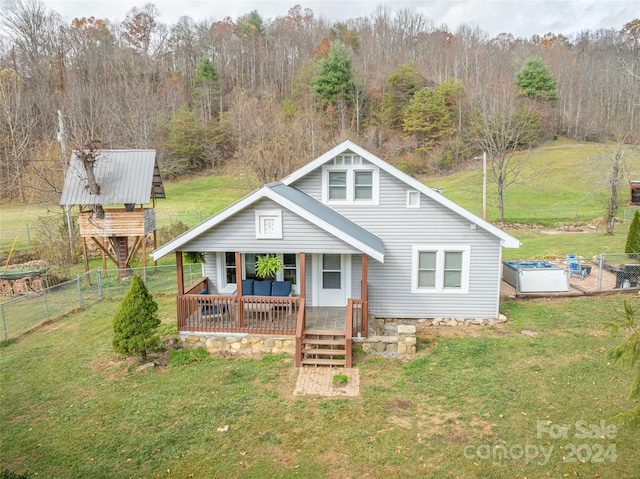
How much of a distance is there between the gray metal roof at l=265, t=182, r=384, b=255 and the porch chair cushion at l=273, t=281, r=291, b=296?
2.45m

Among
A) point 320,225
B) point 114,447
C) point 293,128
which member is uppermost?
point 293,128

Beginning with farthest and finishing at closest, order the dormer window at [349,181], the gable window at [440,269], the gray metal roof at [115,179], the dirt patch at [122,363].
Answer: the gray metal roof at [115,179] < the dormer window at [349,181] < the gable window at [440,269] < the dirt patch at [122,363]

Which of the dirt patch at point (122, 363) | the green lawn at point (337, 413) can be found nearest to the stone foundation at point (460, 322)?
the green lawn at point (337, 413)

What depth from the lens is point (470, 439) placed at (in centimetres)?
775

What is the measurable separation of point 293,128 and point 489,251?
2566 cm

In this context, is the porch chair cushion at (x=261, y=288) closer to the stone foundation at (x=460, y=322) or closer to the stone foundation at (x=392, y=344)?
the stone foundation at (x=392, y=344)

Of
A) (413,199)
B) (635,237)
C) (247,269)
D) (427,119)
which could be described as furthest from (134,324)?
(427,119)

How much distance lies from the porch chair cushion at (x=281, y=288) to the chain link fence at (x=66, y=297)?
6.56 metres

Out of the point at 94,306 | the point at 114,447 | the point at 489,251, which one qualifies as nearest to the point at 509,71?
the point at 489,251

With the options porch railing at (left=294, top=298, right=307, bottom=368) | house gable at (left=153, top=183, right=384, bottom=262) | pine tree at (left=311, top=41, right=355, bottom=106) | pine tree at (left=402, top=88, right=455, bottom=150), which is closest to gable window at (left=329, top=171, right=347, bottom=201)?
house gable at (left=153, top=183, right=384, bottom=262)

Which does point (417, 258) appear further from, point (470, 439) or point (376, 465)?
point (376, 465)

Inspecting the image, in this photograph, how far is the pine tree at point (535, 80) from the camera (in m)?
53.2

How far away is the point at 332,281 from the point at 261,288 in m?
2.22

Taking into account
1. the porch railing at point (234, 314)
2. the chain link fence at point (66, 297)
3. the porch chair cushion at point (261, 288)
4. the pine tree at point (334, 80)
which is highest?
the pine tree at point (334, 80)
